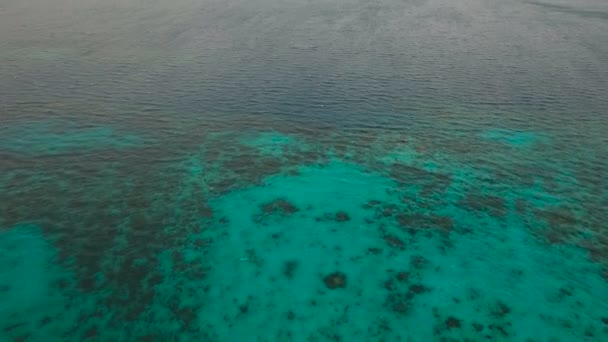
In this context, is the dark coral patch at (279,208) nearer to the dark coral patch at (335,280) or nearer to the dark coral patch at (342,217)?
the dark coral patch at (342,217)

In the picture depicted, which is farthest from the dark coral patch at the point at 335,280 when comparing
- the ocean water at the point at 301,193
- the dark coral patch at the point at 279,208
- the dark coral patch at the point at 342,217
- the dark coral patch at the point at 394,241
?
the dark coral patch at the point at 279,208

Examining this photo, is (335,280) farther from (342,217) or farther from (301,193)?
(301,193)

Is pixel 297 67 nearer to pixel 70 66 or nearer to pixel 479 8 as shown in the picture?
pixel 70 66

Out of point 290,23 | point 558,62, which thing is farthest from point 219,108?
Result: point 558,62

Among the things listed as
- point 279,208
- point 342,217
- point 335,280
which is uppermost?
point 279,208

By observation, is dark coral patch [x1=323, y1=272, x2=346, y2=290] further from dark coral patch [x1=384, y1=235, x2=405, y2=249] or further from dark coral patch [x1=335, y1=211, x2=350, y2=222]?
dark coral patch [x1=335, y1=211, x2=350, y2=222]

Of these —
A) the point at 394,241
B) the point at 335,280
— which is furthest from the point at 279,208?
the point at 394,241
